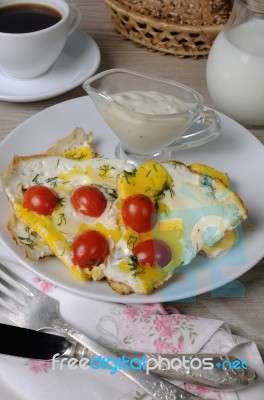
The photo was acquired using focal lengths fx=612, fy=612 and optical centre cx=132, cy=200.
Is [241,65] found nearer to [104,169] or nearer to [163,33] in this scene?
[163,33]

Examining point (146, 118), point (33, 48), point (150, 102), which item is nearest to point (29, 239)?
point (146, 118)

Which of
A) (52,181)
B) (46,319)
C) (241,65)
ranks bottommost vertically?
(46,319)

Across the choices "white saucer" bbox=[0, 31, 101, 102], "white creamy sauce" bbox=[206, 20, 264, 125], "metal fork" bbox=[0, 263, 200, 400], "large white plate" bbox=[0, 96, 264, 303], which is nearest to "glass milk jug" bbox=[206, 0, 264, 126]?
"white creamy sauce" bbox=[206, 20, 264, 125]

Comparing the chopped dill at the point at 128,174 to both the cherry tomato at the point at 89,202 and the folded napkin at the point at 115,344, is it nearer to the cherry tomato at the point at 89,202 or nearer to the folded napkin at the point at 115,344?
the cherry tomato at the point at 89,202

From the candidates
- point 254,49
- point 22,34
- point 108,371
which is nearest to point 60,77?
point 22,34

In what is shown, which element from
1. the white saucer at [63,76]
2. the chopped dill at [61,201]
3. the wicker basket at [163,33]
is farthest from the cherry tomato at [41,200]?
the wicker basket at [163,33]

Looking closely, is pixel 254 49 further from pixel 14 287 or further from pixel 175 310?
pixel 14 287
